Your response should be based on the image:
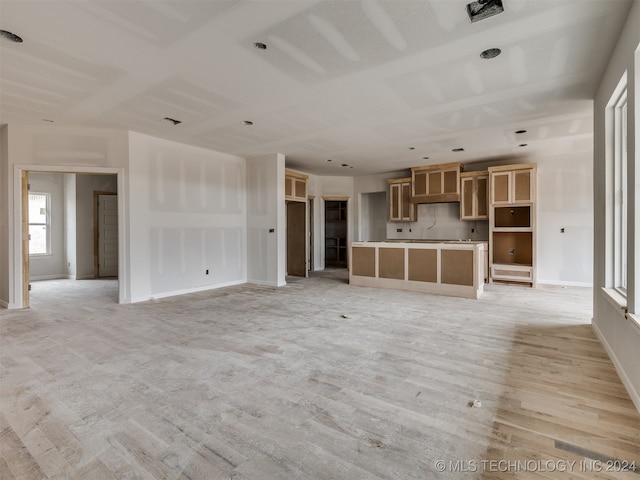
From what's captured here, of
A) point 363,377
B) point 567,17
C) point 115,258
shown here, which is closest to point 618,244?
point 567,17

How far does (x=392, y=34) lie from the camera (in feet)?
8.56

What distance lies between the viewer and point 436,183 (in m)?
7.76

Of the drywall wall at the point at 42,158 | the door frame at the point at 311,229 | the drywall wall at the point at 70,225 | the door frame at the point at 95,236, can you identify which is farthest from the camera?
the door frame at the point at 311,229

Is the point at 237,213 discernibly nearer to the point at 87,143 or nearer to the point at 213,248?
the point at 213,248


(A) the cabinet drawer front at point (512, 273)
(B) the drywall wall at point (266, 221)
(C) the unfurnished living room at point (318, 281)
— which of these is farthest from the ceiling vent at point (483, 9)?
(A) the cabinet drawer front at point (512, 273)

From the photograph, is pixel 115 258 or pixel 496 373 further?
pixel 115 258

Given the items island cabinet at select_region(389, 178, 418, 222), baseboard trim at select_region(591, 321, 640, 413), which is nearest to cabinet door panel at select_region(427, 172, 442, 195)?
island cabinet at select_region(389, 178, 418, 222)

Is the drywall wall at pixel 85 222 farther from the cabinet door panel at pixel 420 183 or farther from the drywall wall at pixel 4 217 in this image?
the cabinet door panel at pixel 420 183

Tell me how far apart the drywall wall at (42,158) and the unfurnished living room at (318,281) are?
0.11 feet

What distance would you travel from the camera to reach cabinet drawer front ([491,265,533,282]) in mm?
6567

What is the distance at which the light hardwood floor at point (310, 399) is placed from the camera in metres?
1.62

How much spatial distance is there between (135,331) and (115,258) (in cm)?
545

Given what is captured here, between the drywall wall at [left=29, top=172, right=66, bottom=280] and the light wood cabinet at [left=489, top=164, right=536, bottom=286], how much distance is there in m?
9.93

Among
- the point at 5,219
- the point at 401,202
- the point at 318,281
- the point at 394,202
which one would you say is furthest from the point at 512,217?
the point at 5,219
